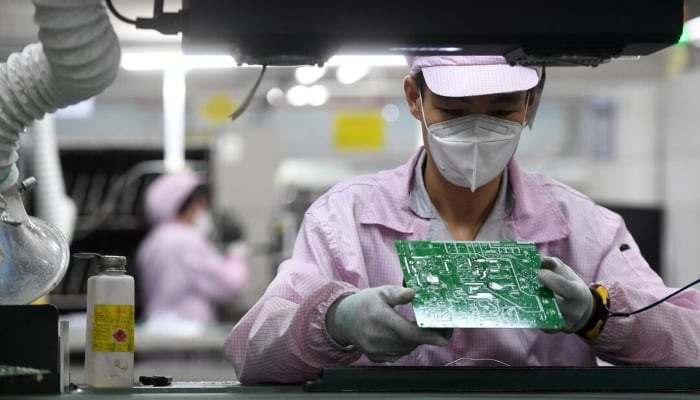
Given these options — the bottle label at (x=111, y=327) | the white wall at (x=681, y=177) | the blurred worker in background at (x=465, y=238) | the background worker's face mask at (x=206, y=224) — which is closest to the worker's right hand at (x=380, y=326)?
the blurred worker in background at (x=465, y=238)

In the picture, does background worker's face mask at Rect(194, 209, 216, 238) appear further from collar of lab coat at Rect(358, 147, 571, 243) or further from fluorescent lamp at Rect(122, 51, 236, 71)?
collar of lab coat at Rect(358, 147, 571, 243)

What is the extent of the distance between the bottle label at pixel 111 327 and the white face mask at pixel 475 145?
0.79m

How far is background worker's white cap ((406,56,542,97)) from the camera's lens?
2.06 m

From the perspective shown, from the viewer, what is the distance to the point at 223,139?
7547mm

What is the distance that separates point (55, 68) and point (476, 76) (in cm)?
88

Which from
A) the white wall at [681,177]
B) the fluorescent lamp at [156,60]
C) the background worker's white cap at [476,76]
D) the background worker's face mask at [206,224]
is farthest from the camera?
the background worker's face mask at [206,224]

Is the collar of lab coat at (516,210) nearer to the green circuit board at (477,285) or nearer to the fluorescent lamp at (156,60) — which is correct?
the green circuit board at (477,285)

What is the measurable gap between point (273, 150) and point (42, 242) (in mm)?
5780

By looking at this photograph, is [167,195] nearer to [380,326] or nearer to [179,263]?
[179,263]

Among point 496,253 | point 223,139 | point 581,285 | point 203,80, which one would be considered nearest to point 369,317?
point 496,253

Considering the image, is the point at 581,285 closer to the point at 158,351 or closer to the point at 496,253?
the point at 496,253

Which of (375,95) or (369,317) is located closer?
(369,317)

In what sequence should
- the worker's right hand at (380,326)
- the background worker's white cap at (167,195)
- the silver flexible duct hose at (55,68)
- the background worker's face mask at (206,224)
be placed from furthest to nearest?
1. the background worker's face mask at (206,224)
2. the background worker's white cap at (167,195)
3. the worker's right hand at (380,326)
4. the silver flexible duct hose at (55,68)

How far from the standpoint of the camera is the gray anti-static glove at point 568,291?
5.63 ft
